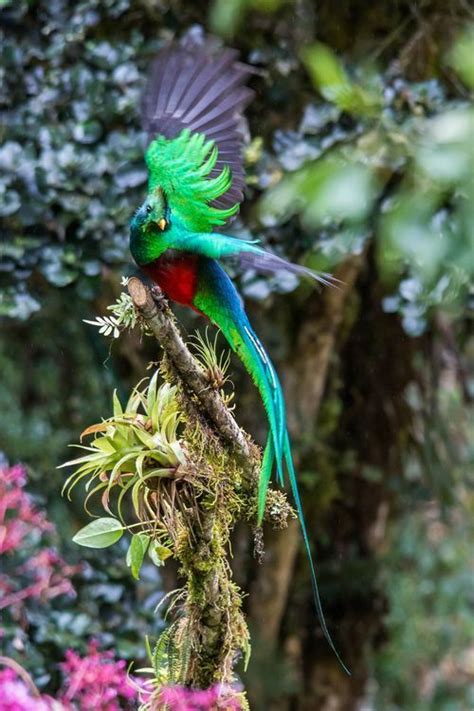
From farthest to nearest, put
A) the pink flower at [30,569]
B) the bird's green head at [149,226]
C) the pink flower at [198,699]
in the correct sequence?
the pink flower at [30,569]
the bird's green head at [149,226]
the pink flower at [198,699]

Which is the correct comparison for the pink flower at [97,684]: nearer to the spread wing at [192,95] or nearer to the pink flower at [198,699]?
the pink flower at [198,699]

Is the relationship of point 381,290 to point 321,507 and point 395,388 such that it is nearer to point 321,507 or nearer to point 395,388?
point 395,388

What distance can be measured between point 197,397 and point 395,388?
1590mm

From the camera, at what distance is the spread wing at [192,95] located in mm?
1119

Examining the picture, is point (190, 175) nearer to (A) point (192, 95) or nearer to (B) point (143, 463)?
(A) point (192, 95)

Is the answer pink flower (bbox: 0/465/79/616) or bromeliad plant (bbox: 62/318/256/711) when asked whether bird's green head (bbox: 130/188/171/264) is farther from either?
pink flower (bbox: 0/465/79/616)

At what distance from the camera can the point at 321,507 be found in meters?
2.52

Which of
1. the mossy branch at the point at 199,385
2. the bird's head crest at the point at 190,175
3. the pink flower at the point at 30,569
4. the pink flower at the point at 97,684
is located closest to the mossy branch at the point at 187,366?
the mossy branch at the point at 199,385

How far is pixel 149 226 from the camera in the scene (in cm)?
105

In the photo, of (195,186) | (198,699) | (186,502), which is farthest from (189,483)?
(195,186)

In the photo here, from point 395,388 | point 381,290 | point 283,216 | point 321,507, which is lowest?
point 321,507

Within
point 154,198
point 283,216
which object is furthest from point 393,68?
point 154,198

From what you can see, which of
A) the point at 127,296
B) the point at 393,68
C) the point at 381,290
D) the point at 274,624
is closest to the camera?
the point at 127,296

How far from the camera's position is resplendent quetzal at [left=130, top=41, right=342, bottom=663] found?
3.43ft
